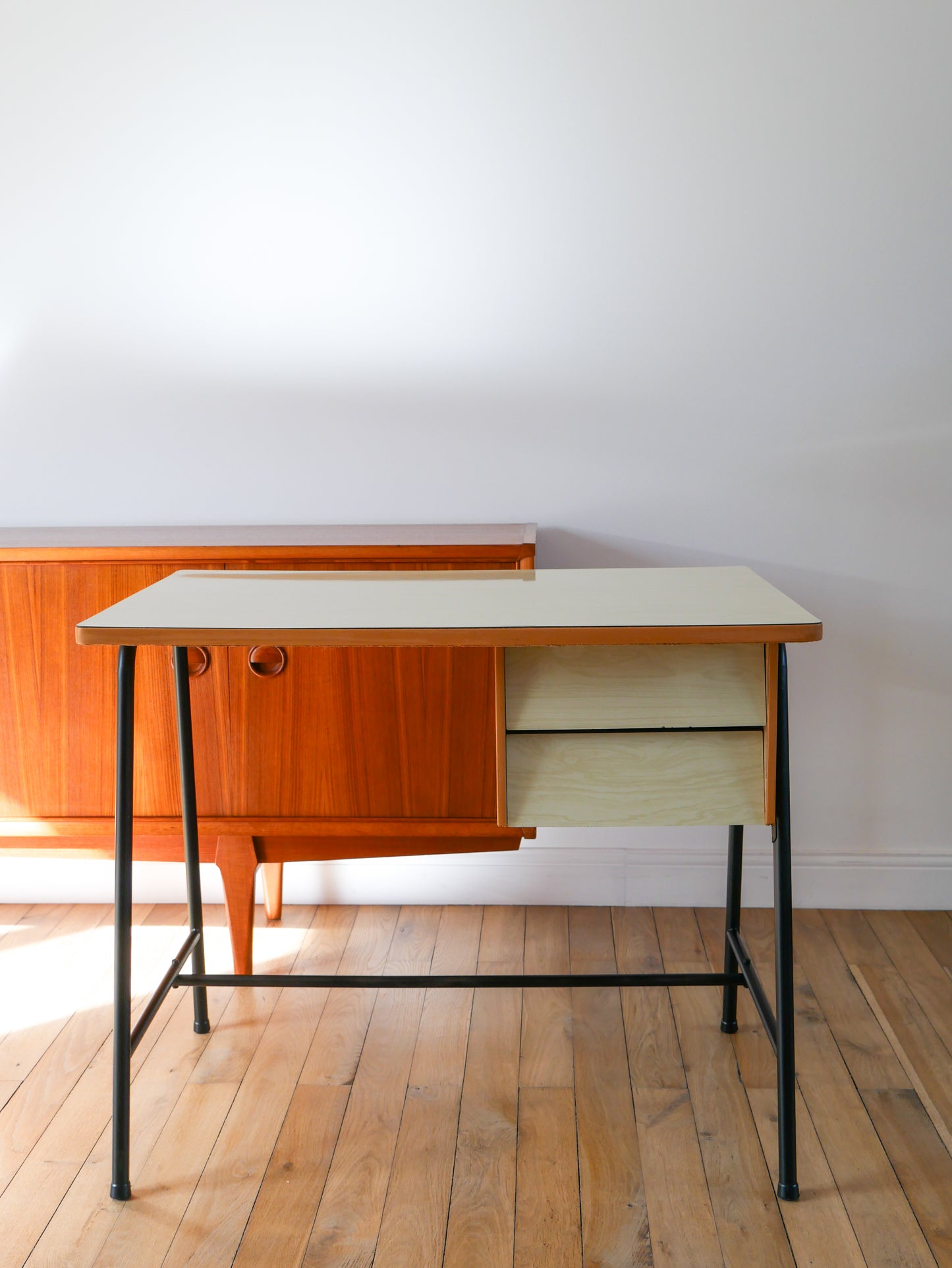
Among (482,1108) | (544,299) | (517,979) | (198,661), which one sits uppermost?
(544,299)

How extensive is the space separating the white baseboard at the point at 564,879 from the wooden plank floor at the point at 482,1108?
0.11 m

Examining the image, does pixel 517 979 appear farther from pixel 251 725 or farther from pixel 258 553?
pixel 258 553

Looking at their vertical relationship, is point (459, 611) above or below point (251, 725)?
above

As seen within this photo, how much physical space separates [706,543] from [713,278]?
0.63 metres

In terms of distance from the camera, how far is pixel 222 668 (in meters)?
2.19

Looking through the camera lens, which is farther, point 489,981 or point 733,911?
point 733,911

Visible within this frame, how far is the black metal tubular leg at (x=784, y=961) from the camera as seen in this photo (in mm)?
1573

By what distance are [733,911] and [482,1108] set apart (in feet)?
1.98

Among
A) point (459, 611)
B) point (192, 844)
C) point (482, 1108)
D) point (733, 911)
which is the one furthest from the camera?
point (192, 844)

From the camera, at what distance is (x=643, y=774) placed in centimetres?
161

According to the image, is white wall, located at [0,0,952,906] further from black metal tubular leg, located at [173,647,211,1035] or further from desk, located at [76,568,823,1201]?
desk, located at [76,568,823,1201]

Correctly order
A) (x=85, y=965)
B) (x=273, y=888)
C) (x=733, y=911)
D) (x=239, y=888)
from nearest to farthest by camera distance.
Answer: (x=733, y=911), (x=239, y=888), (x=85, y=965), (x=273, y=888)

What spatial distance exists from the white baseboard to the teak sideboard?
16.9 inches

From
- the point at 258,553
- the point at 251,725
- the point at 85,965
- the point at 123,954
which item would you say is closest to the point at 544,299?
the point at 258,553
